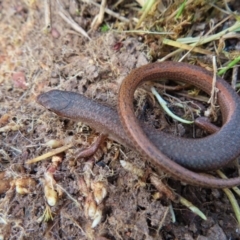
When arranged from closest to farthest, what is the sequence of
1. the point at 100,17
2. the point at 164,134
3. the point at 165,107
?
the point at 164,134
the point at 165,107
the point at 100,17

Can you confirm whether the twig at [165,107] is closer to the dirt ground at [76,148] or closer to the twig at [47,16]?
the dirt ground at [76,148]

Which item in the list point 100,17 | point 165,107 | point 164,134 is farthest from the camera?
point 100,17

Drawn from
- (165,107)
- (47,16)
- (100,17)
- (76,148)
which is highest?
(100,17)

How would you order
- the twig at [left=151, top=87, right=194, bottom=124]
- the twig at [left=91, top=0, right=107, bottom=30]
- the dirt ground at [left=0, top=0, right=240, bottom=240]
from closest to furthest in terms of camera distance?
the dirt ground at [left=0, top=0, right=240, bottom=240] < the twig at [left=151, top=87, right=194, bottom=124] < the twig at [left=91, top=0, right=107, bottom=30]

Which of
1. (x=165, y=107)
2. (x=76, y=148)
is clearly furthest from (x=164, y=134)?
(x=76, y=148)

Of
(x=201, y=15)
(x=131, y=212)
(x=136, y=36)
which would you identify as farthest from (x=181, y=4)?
(x=131, y=212)

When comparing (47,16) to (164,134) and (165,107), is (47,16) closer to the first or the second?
(165,107)

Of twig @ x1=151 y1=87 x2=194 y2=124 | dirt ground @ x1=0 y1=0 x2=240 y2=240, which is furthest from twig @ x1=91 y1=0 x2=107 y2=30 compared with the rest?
twig @ x1=151 y1=87 x2=194 y2=124

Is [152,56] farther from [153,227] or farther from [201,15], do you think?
[153,227]

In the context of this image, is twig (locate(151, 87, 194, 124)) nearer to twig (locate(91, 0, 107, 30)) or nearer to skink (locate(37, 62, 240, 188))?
skink (locate(37, 62, 240, 188))
